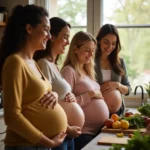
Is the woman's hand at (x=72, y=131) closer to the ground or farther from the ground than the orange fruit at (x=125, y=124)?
farther from the ground

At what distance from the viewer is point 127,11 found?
3.30 metres

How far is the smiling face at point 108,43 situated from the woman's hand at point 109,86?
0.26m

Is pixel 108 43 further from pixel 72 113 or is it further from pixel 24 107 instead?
pixel 24 107

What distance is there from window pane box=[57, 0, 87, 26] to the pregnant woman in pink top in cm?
127

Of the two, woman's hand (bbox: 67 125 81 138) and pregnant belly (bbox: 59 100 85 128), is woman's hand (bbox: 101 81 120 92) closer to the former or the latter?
pregnant belly (bbox: 59 100 85 128)

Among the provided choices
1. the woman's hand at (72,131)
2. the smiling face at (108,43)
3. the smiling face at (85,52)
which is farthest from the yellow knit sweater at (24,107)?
the smiling face at (108,43)

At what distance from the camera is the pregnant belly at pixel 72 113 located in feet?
6.06

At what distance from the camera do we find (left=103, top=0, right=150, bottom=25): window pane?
325 centimetres

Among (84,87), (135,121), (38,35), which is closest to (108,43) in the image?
(84,87)

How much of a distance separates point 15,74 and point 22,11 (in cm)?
35

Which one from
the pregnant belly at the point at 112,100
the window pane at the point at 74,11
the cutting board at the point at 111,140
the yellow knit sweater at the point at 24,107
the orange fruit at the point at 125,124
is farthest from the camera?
the window pane at the point at 74,11

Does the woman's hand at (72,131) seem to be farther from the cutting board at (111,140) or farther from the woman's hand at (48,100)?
the woman's hand at (48,100)

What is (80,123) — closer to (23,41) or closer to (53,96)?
(53,96)

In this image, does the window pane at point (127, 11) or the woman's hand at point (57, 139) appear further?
the window pane at point (127, 11)
